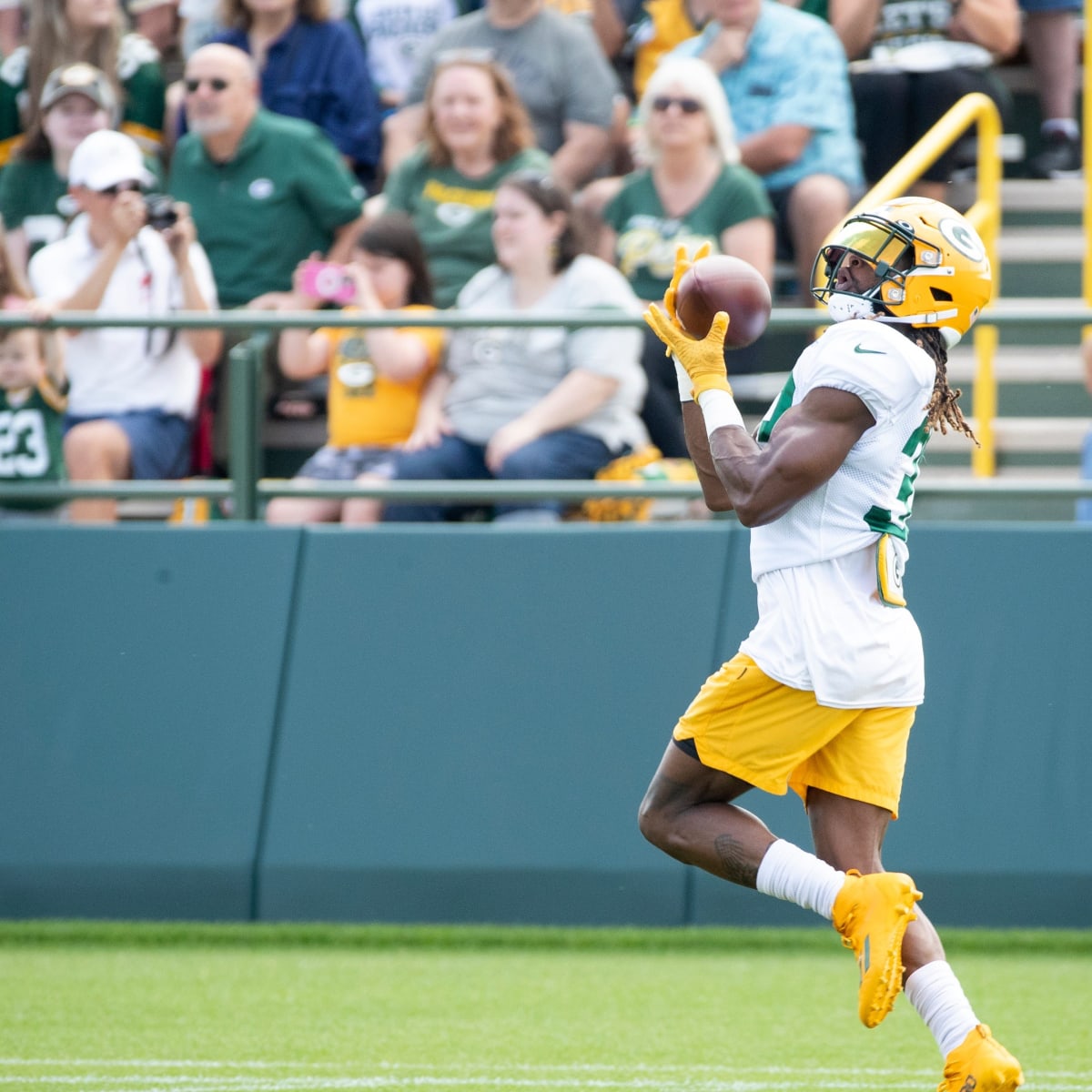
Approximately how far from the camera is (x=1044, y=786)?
22.2ft

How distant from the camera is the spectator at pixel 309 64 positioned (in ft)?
31.2

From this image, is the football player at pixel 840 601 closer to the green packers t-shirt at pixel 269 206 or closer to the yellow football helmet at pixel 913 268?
the yellow football helmet at pixel 913 268

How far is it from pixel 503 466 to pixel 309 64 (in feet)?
11.1

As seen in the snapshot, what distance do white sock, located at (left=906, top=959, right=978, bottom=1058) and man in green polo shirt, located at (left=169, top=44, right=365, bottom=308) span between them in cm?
545

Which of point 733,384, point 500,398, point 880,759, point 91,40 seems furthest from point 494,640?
point 91,40

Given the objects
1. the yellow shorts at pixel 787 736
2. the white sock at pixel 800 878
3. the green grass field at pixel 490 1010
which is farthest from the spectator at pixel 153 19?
the white sock at pixel 800 878

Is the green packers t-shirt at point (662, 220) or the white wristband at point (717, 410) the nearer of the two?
the white wristband at point (717, 410)

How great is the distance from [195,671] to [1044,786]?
3232 mm

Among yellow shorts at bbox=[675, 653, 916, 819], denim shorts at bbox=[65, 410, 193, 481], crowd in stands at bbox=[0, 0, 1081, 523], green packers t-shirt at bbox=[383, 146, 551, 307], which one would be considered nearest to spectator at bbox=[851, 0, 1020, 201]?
crowd in stands at bbox=[0, 0, 1081, 523]

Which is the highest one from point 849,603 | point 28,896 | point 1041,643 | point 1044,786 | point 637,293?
point 637,293

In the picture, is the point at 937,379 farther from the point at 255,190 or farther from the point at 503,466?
the point at 255,190

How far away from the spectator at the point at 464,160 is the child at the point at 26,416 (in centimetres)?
191

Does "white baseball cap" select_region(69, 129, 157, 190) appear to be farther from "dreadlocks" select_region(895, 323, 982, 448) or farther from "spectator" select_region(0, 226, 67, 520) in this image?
"dreadlocks" select_region(895, 323, 982, 448)

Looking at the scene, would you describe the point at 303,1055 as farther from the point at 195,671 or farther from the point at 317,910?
the point at 195,671
